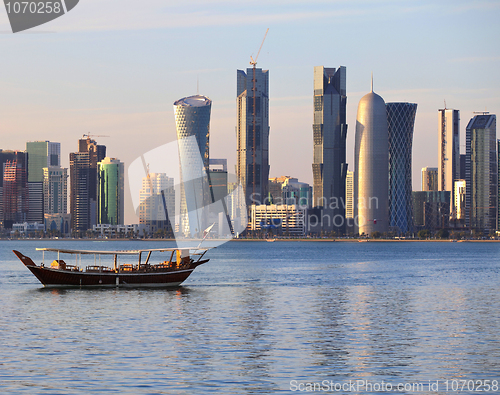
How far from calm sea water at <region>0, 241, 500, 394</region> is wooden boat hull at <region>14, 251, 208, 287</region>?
2.65 m

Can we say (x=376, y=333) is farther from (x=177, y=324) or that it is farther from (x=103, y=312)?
(x=103, y=312)

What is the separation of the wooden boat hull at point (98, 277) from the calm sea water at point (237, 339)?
265 cm

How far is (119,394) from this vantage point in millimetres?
40688

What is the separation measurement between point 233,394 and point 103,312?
40500 millimetres

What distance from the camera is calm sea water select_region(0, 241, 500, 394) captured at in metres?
44.8

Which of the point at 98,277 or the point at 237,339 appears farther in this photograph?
the point at 98,277

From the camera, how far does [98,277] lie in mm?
106438

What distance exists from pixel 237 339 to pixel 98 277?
50667mm

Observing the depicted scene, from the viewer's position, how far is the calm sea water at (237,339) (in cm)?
4478

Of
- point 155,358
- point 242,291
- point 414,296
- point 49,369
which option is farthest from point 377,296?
point 49,369

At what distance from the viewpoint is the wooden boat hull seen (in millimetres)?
105625

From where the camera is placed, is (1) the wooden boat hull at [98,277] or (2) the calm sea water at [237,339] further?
(1) the wooden boat hull at [98,277]

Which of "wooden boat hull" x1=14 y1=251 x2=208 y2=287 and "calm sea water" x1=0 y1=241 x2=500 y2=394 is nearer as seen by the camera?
"calm sea water" x1=0 y1=241 x2=500 y2=394

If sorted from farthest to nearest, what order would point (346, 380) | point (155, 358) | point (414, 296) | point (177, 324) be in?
1. point (414, 296)
2. point (177, 324)
3. point (155, 358)
4. point (346, 380)
